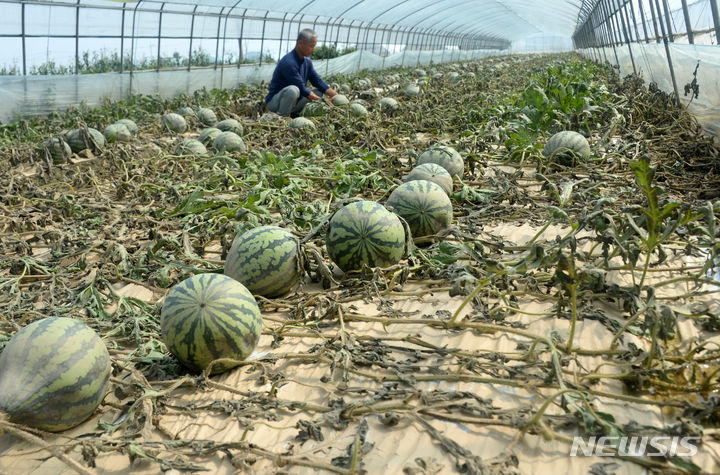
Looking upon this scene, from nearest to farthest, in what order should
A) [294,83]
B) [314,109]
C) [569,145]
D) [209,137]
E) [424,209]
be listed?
1. [424,209]
2. [569,145]
3. [209,137]
4. [314,109]
5. [294,83]

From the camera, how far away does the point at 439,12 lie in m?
30.7

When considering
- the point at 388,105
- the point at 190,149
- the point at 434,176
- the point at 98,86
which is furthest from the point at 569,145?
the point at 98,86

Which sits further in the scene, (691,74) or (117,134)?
(117,134)

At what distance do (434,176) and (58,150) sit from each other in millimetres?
4936

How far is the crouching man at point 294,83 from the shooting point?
30.8ft

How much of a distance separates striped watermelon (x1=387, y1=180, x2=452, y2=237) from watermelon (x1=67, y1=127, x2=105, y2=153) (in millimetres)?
4926

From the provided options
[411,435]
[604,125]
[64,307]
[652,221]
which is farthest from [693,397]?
[604,125]

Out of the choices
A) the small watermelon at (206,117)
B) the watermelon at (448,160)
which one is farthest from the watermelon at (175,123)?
the watermelon at (448,160)

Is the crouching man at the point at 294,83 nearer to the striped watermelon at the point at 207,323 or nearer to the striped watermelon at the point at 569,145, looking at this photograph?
the striped watermelon at the point at 569,145

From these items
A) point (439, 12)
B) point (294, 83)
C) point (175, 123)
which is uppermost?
point (439, 12)

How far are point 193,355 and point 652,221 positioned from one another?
6.50 feet

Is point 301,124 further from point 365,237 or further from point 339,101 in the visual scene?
point 365,237

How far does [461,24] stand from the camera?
129 ft

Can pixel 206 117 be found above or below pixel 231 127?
below
